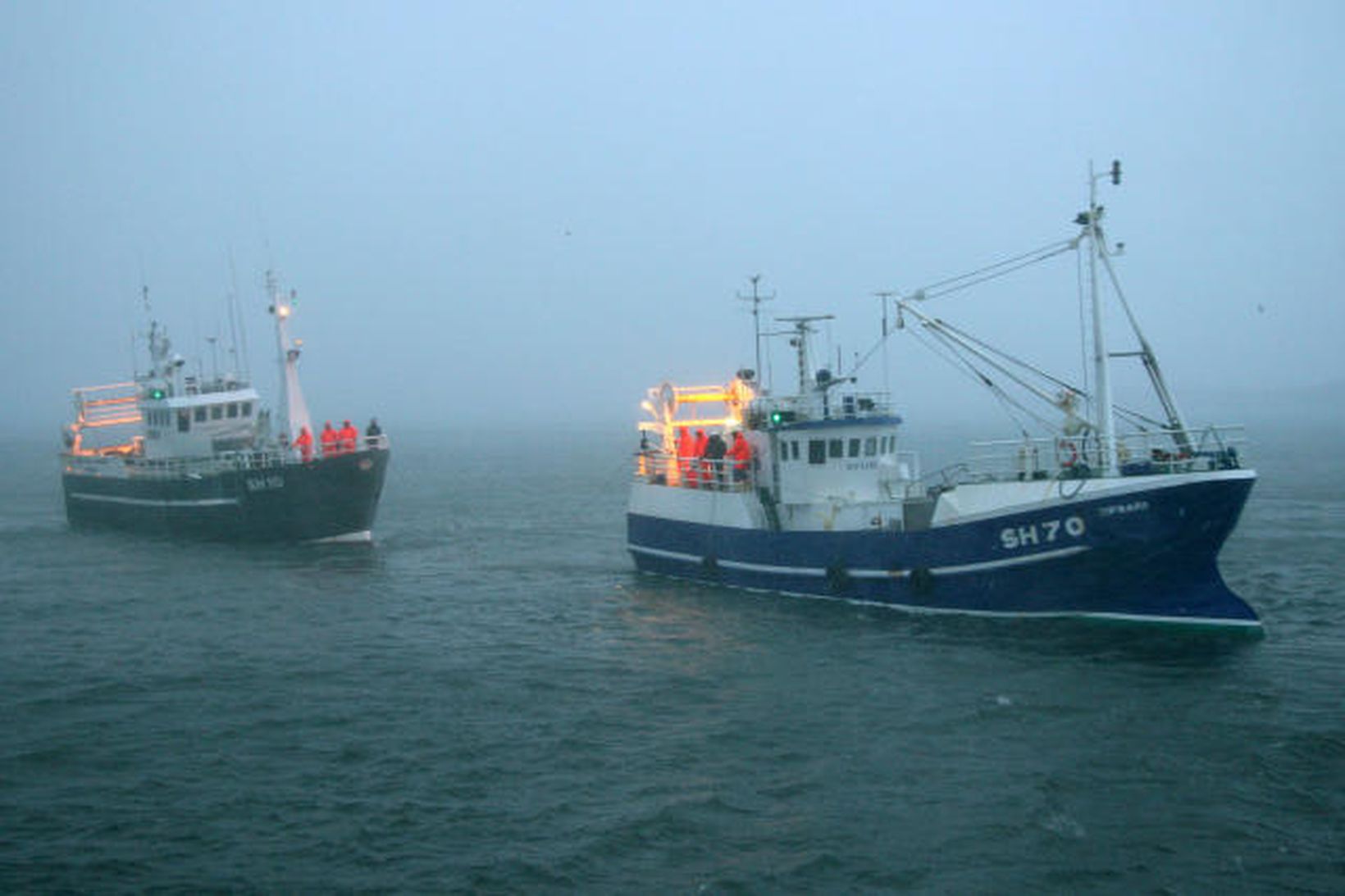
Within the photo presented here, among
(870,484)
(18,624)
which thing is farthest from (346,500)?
(870,484)

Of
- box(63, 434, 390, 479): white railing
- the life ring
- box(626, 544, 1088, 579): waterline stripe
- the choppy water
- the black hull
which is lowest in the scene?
the choppy water

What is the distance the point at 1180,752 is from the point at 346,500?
2962cm

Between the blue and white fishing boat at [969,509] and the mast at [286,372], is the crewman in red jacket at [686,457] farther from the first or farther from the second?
the mast at [286,372]

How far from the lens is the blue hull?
19.8 metres

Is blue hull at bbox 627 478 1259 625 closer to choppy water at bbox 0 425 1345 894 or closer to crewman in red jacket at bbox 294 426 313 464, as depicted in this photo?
choppy water at bbox 0 425 1345 894

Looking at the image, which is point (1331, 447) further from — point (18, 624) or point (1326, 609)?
point (18, 624)

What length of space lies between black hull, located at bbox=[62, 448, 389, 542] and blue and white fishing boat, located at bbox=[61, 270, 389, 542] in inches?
1.6

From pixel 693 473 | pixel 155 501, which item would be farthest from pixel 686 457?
pixel 155 501

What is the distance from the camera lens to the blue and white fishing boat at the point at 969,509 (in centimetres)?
2023

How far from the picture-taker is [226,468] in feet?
133

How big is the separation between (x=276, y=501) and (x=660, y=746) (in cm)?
2607

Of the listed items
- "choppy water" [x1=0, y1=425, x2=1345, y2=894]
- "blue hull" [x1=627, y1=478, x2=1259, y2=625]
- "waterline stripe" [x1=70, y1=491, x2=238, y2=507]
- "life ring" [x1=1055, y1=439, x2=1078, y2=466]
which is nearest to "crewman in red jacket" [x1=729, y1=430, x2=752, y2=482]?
"blue hull" [x1=627, y1=478, x2=1259, y2=625]

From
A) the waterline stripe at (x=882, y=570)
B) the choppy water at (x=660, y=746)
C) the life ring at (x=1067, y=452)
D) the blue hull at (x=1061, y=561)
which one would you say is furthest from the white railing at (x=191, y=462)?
the life ring at (x=1067, y=452)

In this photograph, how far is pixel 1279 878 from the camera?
1149cm
